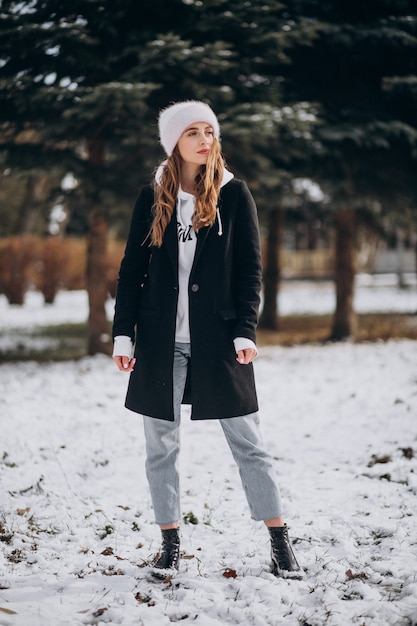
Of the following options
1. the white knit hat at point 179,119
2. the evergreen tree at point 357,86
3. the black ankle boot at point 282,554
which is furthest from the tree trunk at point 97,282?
the black ankle boot at point 282,554

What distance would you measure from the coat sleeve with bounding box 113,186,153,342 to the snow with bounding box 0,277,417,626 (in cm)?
124

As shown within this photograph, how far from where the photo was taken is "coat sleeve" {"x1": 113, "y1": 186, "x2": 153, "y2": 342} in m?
3.20

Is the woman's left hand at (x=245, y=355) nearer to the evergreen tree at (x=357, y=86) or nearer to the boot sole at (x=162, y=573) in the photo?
the boot sole at (x=162, y=573)

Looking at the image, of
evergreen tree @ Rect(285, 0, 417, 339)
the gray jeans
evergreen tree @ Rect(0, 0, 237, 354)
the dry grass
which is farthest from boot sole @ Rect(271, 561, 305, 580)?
the dry grass

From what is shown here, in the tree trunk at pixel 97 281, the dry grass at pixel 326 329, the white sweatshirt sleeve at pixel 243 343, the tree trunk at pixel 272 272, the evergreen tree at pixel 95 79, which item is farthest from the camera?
the tree trunk at pixel 272 272

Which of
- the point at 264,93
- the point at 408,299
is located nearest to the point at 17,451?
the point at 264,93

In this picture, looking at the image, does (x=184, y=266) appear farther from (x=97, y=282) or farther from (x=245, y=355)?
(x=97, y=282)

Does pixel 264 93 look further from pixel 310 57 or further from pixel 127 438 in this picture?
pixel 127 438

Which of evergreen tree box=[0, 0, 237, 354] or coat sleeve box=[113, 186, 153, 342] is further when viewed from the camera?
evergreen tree box=[0, 0, 237, 354]

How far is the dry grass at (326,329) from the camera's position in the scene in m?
12.5

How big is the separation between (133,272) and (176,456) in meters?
0.94

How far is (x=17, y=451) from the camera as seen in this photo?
5156 millimetres

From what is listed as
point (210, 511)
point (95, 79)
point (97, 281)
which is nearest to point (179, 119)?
point (210, 511)

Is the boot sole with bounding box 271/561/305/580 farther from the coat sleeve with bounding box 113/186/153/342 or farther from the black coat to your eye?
the coat sleeve with bounding box 113/186/153/342
